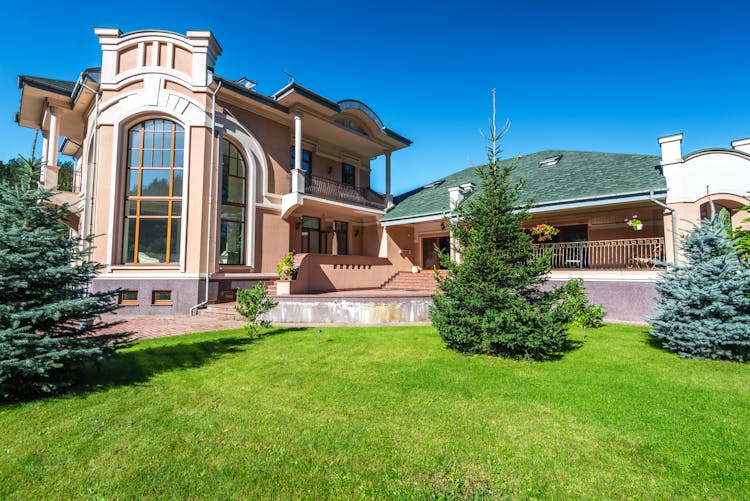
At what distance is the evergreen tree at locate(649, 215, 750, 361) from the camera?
6.76 metres

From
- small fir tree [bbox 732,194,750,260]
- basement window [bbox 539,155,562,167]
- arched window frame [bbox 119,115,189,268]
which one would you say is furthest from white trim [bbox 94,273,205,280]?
basement window [bbox 539,155,562,167]

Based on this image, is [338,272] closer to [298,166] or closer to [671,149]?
[298,166]

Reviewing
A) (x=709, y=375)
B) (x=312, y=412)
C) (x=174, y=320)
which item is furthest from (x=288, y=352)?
(x=709, y=375)

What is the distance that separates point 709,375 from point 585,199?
7832 mm

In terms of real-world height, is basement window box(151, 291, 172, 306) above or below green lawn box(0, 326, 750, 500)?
above

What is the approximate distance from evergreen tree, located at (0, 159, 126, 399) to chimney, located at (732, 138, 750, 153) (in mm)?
16675

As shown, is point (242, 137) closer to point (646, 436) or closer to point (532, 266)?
point (532, 266)

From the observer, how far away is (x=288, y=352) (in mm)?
7199

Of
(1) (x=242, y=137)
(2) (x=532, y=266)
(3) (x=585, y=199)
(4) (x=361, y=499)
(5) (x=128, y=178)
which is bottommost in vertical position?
(4) (x=361, y=499)

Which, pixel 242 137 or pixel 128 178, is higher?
pixel 242 137

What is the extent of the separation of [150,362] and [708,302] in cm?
1065

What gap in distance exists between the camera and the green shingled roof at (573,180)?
12.3m

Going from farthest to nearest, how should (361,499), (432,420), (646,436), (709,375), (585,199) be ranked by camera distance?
(585,199), (709,375), (432,420), (646,436), (361,499)

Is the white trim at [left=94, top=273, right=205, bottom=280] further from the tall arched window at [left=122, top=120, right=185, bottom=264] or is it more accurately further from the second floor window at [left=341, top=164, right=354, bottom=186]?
the second floor window at [left=341, top=164, right=354, bottom=186]
